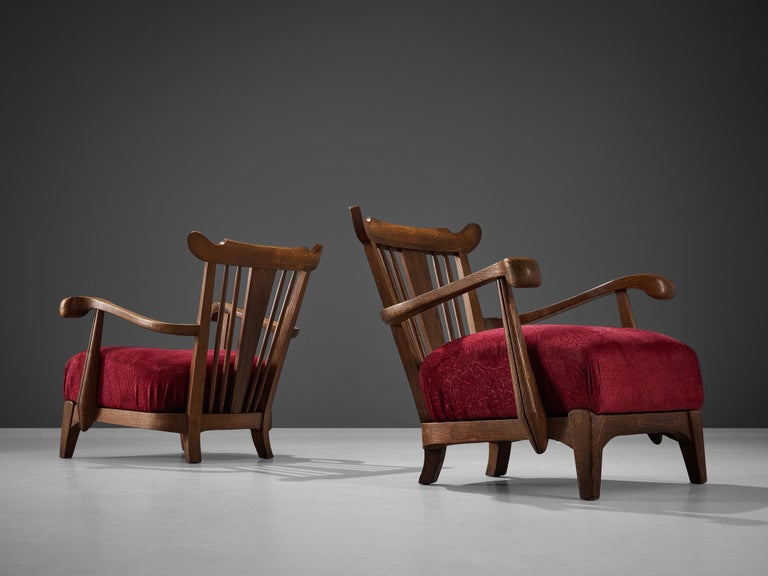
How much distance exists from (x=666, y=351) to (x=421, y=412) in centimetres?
68

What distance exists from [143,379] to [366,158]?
3059 millimetres

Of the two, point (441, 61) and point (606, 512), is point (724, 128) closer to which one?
point (441, 61)

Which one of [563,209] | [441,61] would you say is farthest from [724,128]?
[441,61]

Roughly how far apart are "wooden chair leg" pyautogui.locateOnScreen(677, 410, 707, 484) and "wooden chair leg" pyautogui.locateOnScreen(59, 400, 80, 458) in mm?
Answer: 2235

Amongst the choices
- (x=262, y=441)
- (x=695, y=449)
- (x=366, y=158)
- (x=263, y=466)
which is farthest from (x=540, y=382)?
(x=366, y=158)

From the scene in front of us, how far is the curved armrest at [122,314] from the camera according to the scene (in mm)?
3336

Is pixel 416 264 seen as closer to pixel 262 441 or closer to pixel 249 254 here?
pixel 249 254

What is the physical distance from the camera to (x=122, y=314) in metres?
3.41

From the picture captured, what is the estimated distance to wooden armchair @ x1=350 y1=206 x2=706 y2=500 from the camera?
7.41 feet

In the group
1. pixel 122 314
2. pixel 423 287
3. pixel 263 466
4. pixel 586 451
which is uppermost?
pixel 423 287

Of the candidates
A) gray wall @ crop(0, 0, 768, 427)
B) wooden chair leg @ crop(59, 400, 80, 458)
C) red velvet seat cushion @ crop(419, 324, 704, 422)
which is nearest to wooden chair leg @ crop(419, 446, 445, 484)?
red velvet seat cushion @ crop(419, 324, 704, 422)

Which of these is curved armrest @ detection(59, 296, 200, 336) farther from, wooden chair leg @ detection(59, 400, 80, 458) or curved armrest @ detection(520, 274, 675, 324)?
curved armrest @ detection(520, 274, 675, 324)

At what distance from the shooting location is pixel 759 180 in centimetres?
591

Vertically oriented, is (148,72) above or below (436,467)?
above
